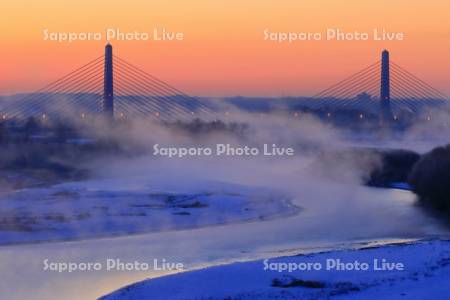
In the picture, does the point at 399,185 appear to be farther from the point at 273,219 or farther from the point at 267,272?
the point at 267,272

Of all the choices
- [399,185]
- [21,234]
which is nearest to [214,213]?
[21,234]

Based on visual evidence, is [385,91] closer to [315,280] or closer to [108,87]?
[108,87]

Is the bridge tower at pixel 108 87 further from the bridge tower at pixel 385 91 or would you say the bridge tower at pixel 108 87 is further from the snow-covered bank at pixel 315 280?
the snow-covered bank at pixel 315 280

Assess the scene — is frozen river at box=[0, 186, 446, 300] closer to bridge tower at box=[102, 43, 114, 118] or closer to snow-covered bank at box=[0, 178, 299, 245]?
snow-covered bank at box=[0, 178, 299, 245]

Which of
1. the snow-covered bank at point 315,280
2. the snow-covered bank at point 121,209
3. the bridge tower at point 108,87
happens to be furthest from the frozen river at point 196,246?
the bridge tower at point 108,87

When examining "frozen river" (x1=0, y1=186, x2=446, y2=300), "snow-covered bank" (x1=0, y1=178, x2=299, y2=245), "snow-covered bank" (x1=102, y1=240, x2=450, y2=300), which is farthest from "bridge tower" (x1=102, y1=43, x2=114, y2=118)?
"snow-covered bank" (x1=102, y1=240, x2=450, y2=300)

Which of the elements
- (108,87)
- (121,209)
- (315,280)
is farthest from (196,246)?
(108,87)
